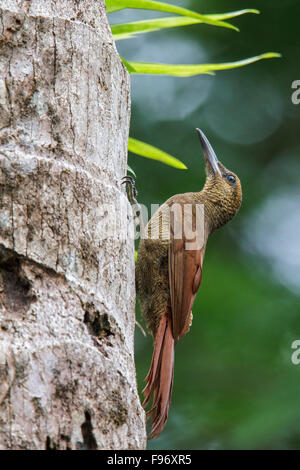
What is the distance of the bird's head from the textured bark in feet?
5.90

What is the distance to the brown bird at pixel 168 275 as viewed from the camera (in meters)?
3.21

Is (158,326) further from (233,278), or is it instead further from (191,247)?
(233,278)

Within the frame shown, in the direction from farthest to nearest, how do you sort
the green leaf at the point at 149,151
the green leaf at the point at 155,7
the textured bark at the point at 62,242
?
the green leaf at the point at 149,151
the green leaf at the point at 155,7
the textured bark at the point at 62,242

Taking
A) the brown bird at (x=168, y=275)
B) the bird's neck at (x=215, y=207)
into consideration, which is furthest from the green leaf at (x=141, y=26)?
the bird's neck at (x=215, y=207)

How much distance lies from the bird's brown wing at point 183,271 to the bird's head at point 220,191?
424mm

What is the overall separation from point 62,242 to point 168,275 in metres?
1.59

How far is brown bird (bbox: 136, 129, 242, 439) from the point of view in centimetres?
321

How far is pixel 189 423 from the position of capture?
5.52 metres

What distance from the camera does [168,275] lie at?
11.9ft
